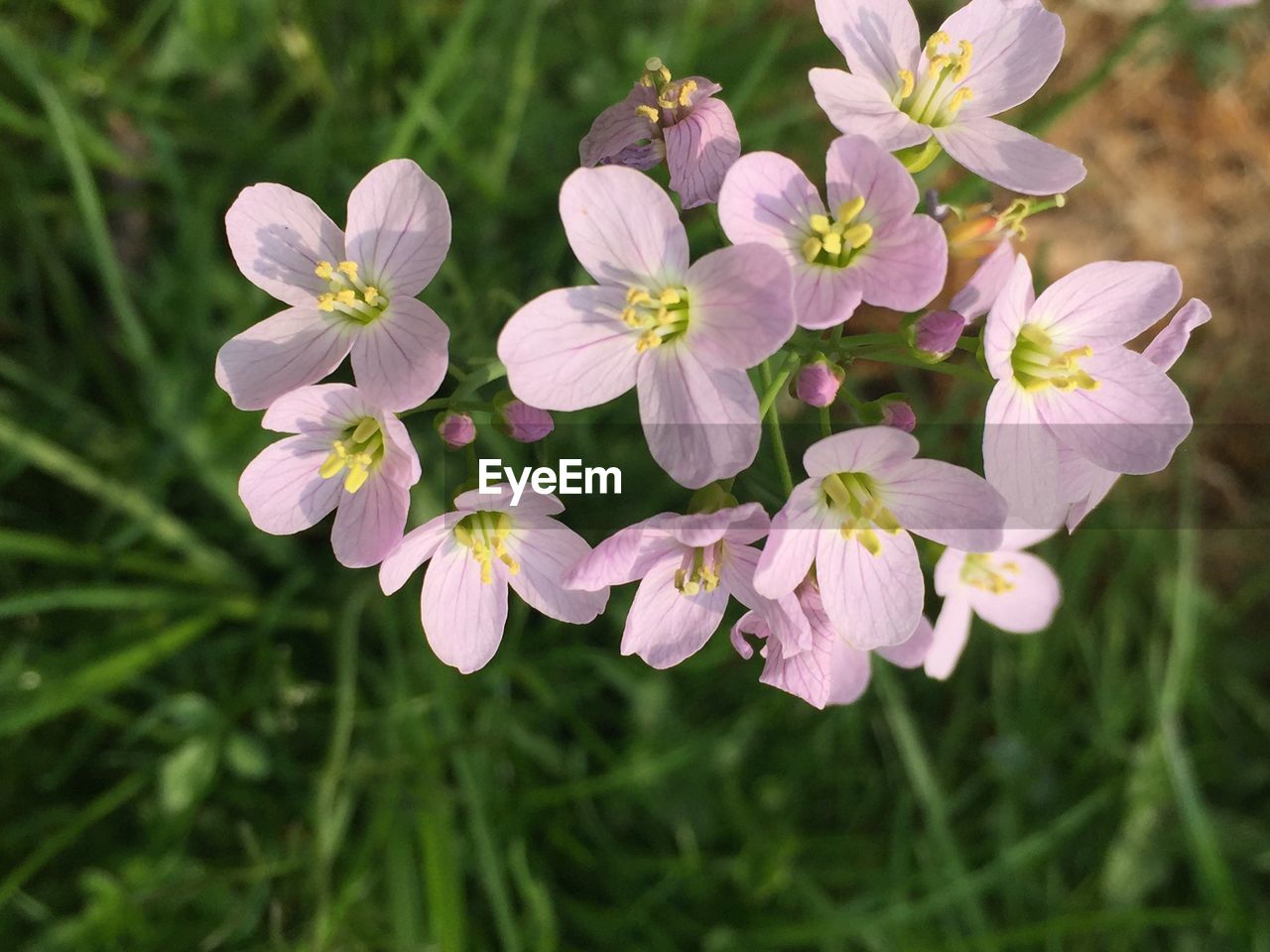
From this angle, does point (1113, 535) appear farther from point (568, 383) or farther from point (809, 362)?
point (568, 383)

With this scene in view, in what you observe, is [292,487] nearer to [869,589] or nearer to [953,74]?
[869,589]

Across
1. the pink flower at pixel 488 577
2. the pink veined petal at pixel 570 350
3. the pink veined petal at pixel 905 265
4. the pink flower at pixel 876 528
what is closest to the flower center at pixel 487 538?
the pink flower at pixel 488 577

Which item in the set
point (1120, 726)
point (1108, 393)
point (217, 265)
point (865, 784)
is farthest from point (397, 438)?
point (1120, 726)

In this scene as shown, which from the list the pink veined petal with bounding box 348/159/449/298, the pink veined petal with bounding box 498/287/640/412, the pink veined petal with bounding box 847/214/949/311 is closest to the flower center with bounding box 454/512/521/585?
the pink veined petal with bounding box 498/287/640/412

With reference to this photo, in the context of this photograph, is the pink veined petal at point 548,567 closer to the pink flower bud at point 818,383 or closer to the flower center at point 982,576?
the pink flower bud at point 818,383

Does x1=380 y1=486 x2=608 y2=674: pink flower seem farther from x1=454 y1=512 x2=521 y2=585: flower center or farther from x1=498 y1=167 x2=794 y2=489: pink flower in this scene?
x1=498 y1=167 x2=794 y2=489: pink flower

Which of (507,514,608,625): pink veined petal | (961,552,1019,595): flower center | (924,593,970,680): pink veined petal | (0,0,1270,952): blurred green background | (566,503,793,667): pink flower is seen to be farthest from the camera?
(0,0,1270,952): blurred green background

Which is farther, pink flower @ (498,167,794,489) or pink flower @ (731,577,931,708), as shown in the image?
pink flower @ (731,577,931,708)
